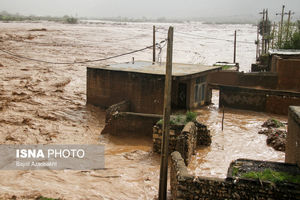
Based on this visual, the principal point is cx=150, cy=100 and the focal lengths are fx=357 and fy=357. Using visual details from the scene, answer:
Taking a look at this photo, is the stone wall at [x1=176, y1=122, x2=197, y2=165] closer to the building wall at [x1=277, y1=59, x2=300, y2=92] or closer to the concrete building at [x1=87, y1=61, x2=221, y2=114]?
the concrete building at [x1=87, y1=61, x2=221, y2=114]

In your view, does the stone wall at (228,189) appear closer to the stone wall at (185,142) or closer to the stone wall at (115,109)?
the stone wall at (185,142)

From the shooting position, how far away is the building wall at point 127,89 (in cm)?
1780

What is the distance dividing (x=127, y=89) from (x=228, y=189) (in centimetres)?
1157

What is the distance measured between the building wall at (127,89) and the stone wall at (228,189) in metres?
9.39

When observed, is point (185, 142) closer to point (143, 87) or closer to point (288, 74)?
point (143, 87)

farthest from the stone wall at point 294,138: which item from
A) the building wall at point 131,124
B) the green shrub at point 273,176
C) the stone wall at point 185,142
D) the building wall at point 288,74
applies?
the building wall at point 288,74

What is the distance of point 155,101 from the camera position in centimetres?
1781

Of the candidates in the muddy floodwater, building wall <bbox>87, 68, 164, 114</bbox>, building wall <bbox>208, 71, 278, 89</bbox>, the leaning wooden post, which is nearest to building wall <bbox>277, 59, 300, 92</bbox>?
building wall <bbox>208, 71, 278, 89</bbox>

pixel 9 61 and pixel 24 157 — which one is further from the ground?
pixel 9 61

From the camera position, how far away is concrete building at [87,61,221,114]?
17797mm

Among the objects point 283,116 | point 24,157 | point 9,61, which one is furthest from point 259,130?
point 9,61

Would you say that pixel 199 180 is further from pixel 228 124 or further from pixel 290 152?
pixel 228 124

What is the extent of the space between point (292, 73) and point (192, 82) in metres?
7.73

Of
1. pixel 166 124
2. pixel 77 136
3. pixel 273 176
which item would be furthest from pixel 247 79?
pixel 273 176
